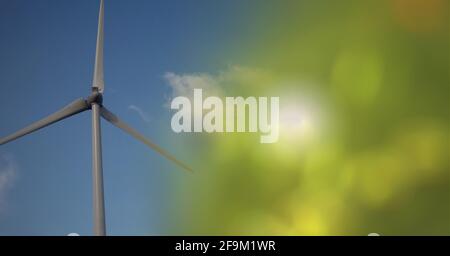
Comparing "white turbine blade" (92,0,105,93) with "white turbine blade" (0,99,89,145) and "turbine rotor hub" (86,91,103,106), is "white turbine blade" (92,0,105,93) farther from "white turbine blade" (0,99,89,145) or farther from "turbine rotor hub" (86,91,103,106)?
"white turbine blade" (0,99,89,145)

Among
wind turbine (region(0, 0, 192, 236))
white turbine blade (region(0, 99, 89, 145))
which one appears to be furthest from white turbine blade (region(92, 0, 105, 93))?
white turbine blade (region(0, 99, 89, 145))

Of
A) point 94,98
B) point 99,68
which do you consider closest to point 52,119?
point 94,98

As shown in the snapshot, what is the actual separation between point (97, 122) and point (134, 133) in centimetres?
69

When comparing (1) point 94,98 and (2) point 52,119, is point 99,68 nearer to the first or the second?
(1) point 94,98

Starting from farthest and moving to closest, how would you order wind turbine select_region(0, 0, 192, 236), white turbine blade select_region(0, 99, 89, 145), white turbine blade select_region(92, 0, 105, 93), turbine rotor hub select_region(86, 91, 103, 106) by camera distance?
white turbine blade select_region(92, 0, 105, 93) → turbine rotor hub select_region(86, 91, 103, 106) → white turbine blade select_region(0, 99, 89, 145) → wind turbine select_region(0, 0, 192, 236)

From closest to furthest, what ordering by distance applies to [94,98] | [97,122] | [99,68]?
[97,122], [94,98], [99,68]

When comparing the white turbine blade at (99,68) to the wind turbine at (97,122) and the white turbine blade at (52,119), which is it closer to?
the wind turbine at (97,122)

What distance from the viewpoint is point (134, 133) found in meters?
9.39

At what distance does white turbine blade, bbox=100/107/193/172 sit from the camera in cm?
805

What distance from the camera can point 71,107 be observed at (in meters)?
9.76

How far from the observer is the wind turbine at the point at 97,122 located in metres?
8.05
